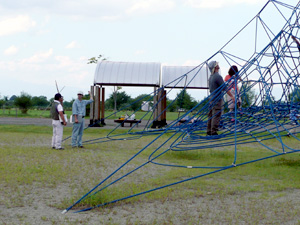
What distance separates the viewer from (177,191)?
243 inches

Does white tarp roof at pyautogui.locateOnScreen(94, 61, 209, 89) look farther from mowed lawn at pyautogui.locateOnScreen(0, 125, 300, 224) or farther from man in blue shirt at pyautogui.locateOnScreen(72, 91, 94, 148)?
mowed lawn at pyautogui.locateOnScreen(0, 125, 300, 224)

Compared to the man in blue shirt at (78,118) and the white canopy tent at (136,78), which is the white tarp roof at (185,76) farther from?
the man in blue shirt at (78,118)

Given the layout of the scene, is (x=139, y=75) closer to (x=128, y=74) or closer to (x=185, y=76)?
(x=128, y=74)

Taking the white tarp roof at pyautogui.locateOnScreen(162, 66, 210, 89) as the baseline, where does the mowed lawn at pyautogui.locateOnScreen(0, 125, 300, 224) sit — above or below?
below

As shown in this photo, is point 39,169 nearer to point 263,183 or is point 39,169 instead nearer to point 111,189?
point 111,189

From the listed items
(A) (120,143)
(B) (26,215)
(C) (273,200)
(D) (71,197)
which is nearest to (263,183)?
(C) (273,200)

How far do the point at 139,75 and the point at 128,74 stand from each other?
0.61 metres

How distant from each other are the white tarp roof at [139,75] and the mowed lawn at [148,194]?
1226 cm

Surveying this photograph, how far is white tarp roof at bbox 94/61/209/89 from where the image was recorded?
22.0 m

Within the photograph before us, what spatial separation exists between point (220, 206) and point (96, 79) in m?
17.4

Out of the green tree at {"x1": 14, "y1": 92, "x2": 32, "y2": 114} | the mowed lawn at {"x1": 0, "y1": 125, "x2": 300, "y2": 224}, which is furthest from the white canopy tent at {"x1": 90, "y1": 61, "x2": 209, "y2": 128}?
the green tree at {"x1": 14, "y1": 92, "x2": 32, "y2": 114}

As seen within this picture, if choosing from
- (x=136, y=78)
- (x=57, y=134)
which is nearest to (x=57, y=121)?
(x=57, y=134)

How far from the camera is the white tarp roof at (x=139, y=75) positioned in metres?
22.0

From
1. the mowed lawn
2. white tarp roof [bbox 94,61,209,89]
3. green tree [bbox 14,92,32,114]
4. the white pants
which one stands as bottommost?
the mowed lawn
